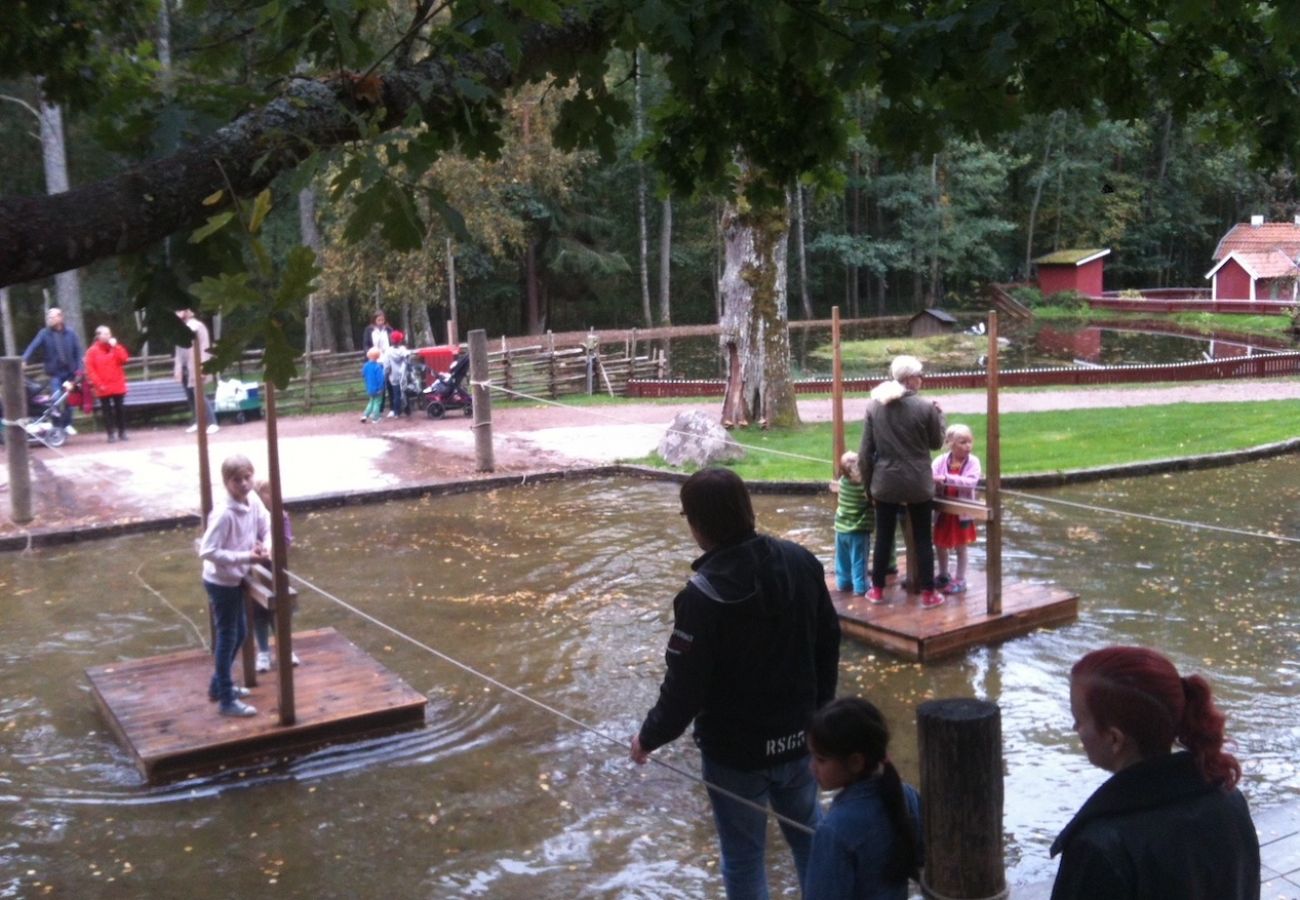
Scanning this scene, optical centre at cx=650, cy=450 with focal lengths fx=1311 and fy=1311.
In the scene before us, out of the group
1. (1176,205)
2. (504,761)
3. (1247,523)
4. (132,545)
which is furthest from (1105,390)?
(1176,205)

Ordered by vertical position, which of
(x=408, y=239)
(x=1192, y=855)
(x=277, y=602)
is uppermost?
(x=408, y=239)

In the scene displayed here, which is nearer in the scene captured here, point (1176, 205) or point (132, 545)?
point (132, 545)

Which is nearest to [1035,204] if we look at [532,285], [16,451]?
[532,285]

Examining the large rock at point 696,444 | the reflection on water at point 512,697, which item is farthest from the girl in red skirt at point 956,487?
the large rock at point 696,444

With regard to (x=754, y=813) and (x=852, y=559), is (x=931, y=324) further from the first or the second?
(x=754, y=813)

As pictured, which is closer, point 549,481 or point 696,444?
point 549,481

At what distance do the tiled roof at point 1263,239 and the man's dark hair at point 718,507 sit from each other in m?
57.3

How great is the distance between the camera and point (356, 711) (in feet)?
25.4

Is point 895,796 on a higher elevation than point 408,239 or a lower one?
lower

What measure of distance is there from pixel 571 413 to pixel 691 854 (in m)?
17.9

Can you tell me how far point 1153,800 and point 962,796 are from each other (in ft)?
7.92

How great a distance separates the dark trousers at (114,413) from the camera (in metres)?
19.9

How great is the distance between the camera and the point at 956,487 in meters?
9.27

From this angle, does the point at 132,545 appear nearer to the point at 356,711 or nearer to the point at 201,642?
the point at 201,642
